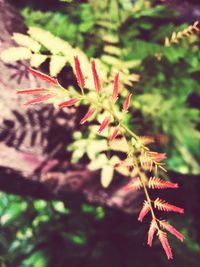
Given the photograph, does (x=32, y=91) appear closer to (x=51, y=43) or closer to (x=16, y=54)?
(x=16, y=54)

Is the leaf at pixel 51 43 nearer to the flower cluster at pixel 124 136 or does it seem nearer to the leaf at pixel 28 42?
the leaf at pixel 28 42

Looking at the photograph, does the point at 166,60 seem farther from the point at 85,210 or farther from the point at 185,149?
the point at 85,210

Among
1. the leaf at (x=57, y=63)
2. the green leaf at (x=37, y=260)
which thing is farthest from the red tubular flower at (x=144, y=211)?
the green leaf at (x=37, y=260)

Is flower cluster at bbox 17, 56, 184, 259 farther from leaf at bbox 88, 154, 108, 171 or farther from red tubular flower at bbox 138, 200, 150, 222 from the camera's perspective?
leaf at bbox 88, 154, 108, 171

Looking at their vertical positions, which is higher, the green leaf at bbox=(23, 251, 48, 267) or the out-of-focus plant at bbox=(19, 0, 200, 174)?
the out-of-focus plant at bbox=(19, 0, 200, 174)

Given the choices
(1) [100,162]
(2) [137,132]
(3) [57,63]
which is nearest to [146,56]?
(2) [137,132]

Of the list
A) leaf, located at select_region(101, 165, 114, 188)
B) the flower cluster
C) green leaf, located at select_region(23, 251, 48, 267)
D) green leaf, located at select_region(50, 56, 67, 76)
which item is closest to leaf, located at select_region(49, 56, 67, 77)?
green leaf, located at select_region(50, 56, 67, 76)
